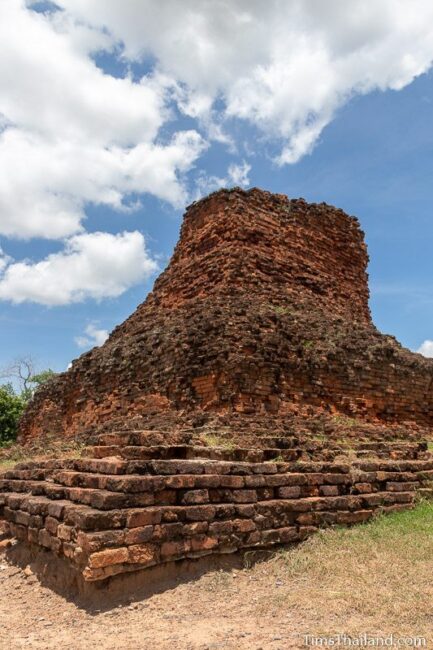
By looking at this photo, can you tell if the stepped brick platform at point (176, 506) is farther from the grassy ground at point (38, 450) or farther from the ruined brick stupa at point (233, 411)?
the grassy ground at point (38, 450)

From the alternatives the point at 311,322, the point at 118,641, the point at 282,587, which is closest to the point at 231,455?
the point at 282,587

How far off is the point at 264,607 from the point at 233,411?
6.27 meters

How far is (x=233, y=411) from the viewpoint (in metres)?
10.4

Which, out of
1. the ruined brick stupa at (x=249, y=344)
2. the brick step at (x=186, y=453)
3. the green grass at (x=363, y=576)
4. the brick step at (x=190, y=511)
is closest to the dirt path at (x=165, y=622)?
the green grass at (x=363, y=576)

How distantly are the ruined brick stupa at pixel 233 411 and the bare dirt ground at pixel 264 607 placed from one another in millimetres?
289

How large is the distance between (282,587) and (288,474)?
1.39 m

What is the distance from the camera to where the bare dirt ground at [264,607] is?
12.0 ft

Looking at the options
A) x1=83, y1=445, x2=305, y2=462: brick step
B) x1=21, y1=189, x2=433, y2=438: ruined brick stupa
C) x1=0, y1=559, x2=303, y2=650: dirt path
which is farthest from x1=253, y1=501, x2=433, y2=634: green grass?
x1=21, y1=189, x2=433, y2=438: ruined brick stupa

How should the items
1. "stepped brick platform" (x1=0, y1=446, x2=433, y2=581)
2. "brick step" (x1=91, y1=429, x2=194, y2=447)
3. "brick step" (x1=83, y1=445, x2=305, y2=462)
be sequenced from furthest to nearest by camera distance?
"brick step" (x1=91, y1=429, x2=194, y2=447) < "brick step" (x1=83, y1=445, x2=305, y2=462) < "stepped brick platform" (x1=0, y1=446, x2=433, y2=581)

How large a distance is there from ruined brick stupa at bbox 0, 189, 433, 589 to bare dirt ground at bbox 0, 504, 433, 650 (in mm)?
289

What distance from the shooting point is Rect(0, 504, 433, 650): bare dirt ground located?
3.66m

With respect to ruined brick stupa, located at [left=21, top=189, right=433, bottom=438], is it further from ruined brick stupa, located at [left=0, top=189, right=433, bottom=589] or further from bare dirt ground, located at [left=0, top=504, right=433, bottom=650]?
bare dirt ground, located at [left=0, top=504, right=433, bottom=650]

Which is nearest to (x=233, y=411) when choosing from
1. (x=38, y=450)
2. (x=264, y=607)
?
(x=38, y=450)

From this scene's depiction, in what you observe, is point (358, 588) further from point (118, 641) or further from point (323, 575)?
point (118, 641)
